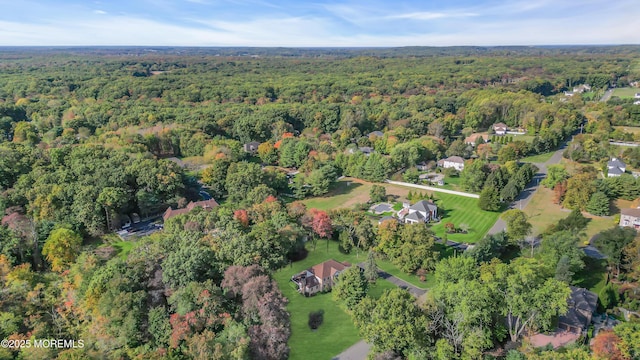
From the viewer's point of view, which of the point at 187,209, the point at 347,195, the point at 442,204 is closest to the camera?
the point at 187,209

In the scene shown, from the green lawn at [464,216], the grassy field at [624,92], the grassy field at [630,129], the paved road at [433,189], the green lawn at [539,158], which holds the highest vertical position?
the grassy field at [624,92]

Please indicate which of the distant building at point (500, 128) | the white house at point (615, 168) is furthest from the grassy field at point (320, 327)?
the distant building at point (500, 128)

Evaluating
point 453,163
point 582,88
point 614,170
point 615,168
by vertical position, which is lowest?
point 453,163

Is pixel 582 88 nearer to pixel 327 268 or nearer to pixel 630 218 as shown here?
pixel 630 218

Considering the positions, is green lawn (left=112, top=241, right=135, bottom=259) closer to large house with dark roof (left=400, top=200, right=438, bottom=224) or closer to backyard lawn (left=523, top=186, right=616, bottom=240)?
large house with dark roof (left=400, top=200, right=438, bottom=224)

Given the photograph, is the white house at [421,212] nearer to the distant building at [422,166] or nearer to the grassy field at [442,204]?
the grassy field at [442,204]

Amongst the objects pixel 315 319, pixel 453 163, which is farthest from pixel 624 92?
pixel 315 319
